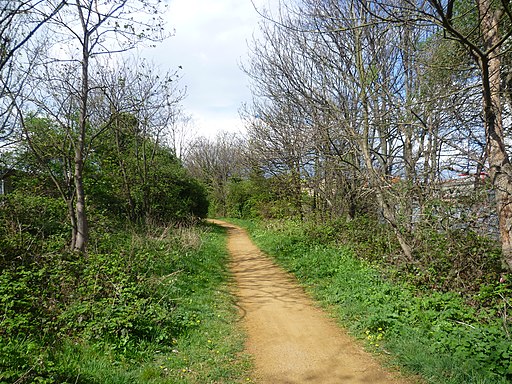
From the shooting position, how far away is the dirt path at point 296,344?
3895mm

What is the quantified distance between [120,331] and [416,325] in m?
3.97

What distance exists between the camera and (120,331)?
458 cm

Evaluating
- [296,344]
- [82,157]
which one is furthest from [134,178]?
[296,344]

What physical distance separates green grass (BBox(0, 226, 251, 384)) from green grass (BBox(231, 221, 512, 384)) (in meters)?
1.85

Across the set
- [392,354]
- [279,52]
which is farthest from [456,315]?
[279,52]

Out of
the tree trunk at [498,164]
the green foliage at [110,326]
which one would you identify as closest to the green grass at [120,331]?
the green foliage at [110,326]

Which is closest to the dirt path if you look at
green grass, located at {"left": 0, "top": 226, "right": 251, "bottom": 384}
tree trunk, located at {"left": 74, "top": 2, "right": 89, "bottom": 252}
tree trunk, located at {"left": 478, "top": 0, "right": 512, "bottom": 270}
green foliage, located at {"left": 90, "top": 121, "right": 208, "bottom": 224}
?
green grass, located at {"left": 0, "top": 226, "right": 251, "bottom": 384}

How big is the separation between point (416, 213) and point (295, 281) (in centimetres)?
313

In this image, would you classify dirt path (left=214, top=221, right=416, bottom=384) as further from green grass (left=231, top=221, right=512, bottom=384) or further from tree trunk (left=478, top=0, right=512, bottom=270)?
tree trunk (left=478, top=0, right=512, bottom=270)

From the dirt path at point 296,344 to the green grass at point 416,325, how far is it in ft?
1.01

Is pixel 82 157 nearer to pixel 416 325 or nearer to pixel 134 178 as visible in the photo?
pixel 416 325

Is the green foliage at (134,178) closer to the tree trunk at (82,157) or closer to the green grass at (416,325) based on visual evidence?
the tree trunk at (82,157)

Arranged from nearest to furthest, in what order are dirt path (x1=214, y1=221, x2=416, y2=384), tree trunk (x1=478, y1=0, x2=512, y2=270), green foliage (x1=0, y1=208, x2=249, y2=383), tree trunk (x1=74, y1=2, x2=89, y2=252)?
green foliage (x1=0, y1=208, x2=249, y2=383) < dirt path (x1=214, y1=221, x2=416, y2=384) < tree trunk (x1=478, y1=0, x2=512, y2=270) < tree trunk (x1=74, y1=2, x2=89, y2=252)

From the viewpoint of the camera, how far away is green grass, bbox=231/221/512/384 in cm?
356
